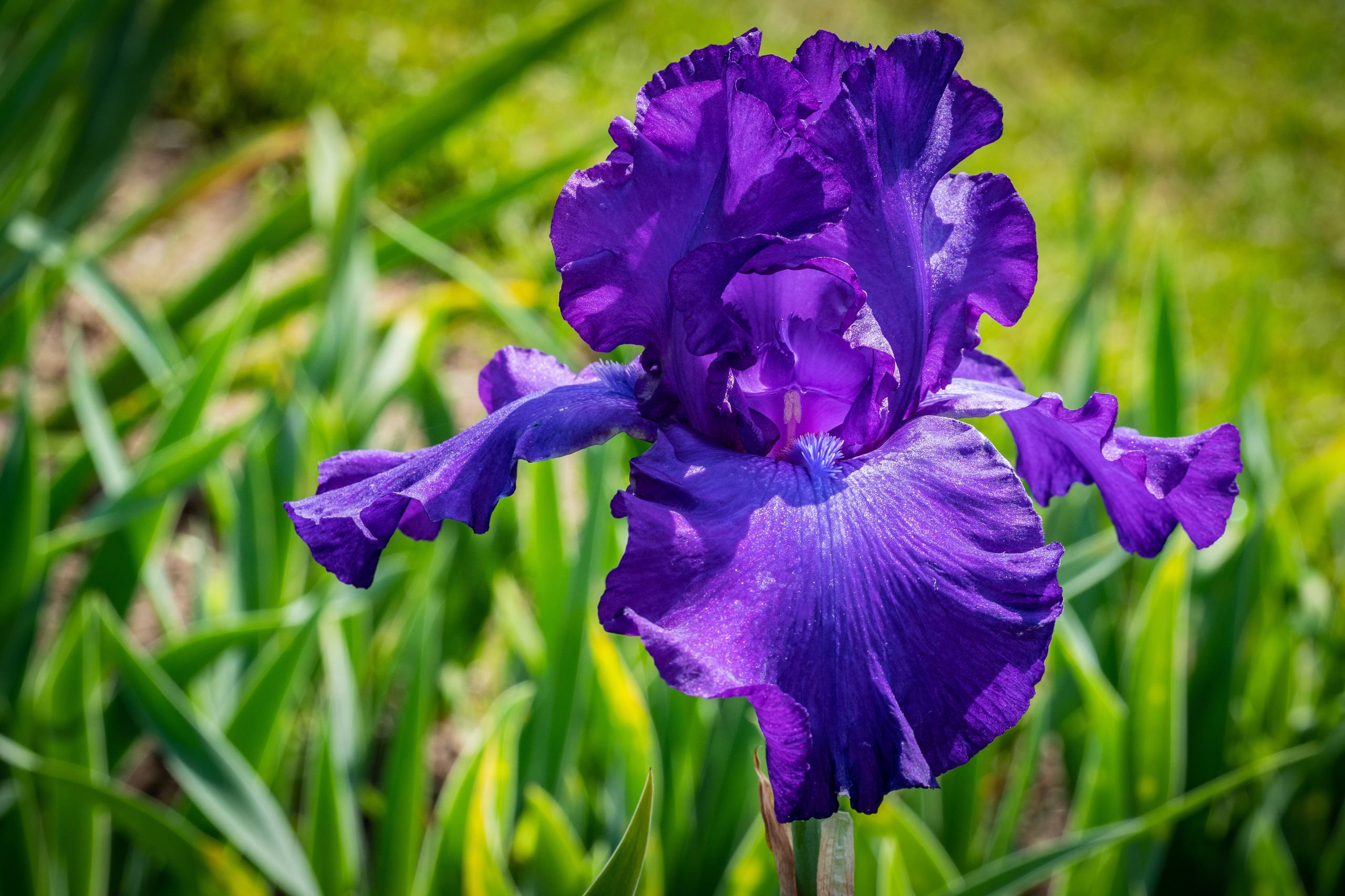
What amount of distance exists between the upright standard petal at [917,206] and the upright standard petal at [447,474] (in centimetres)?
12

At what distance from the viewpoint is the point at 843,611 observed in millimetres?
454

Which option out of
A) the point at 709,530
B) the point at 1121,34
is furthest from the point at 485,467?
the point at 1121,34

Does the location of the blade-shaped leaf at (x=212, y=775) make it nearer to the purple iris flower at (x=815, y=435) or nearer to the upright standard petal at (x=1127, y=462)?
the purple iris flower at (x=815, y=435)

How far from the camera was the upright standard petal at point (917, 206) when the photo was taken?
0.54m

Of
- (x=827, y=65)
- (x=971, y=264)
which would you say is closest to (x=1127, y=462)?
(x=971, y=264)

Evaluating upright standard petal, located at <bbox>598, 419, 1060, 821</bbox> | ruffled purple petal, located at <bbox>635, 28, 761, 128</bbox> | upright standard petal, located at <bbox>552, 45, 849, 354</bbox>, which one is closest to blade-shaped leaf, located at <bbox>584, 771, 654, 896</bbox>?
upright standard petal, located at <bbox>598, 419, 1060, 821</bbox>

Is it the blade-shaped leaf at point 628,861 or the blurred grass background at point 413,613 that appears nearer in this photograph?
the blade-shaped leaf at point 628,861

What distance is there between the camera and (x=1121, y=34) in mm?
4996

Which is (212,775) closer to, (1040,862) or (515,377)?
(515,377)

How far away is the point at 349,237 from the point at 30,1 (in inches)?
34.0

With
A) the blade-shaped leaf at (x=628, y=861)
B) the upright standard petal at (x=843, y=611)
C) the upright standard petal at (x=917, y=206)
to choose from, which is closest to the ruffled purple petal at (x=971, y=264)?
the upright standard petal at (x=917, y=206)

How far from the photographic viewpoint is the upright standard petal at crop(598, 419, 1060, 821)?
0.43 meters

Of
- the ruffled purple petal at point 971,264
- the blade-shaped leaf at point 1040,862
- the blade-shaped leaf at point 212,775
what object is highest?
the ruffled purple petal at point 971,264

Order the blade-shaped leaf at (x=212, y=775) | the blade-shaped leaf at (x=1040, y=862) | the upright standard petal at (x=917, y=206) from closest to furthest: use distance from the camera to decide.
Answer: the upright standard petal at (x=917, y=206) → the blade-shaped leaf at (x=1040, y=862) → the blade-shaped leaf at (x=212, y=775)
